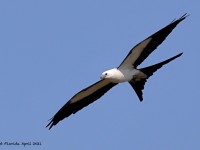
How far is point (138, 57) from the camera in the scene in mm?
16328

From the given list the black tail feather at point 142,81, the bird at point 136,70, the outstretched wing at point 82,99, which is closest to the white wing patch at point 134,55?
the bird at point 136,70

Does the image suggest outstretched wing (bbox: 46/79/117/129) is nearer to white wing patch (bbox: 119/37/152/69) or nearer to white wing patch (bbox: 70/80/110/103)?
white wing patch (bbox: 70/80/110/103)

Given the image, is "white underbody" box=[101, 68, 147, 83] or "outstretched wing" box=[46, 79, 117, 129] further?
"outstretched wing" box=[46, 79, 117, 129]

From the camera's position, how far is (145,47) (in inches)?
634

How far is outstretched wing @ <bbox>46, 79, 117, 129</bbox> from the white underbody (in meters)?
0.65

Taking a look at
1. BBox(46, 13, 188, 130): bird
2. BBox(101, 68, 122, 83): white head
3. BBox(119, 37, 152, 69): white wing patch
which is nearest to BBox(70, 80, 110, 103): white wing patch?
BBox(46, 13, 188, 130): bird

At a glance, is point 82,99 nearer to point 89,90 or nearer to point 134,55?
point 89,90

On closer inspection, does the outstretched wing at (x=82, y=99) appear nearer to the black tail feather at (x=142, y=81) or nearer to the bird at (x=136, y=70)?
the bird at (x=136, y=70)

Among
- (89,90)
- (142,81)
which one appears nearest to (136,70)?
(142,81)

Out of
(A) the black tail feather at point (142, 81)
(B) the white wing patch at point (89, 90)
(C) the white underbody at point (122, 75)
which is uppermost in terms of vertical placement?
(B) the white wing patch at point (89, 90)

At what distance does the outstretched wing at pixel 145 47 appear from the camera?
1583 centimetres

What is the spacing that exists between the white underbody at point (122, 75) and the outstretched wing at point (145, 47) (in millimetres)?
161

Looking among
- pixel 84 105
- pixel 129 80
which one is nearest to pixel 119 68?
pixel 129 80

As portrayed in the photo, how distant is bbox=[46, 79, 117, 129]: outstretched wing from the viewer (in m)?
17.1
